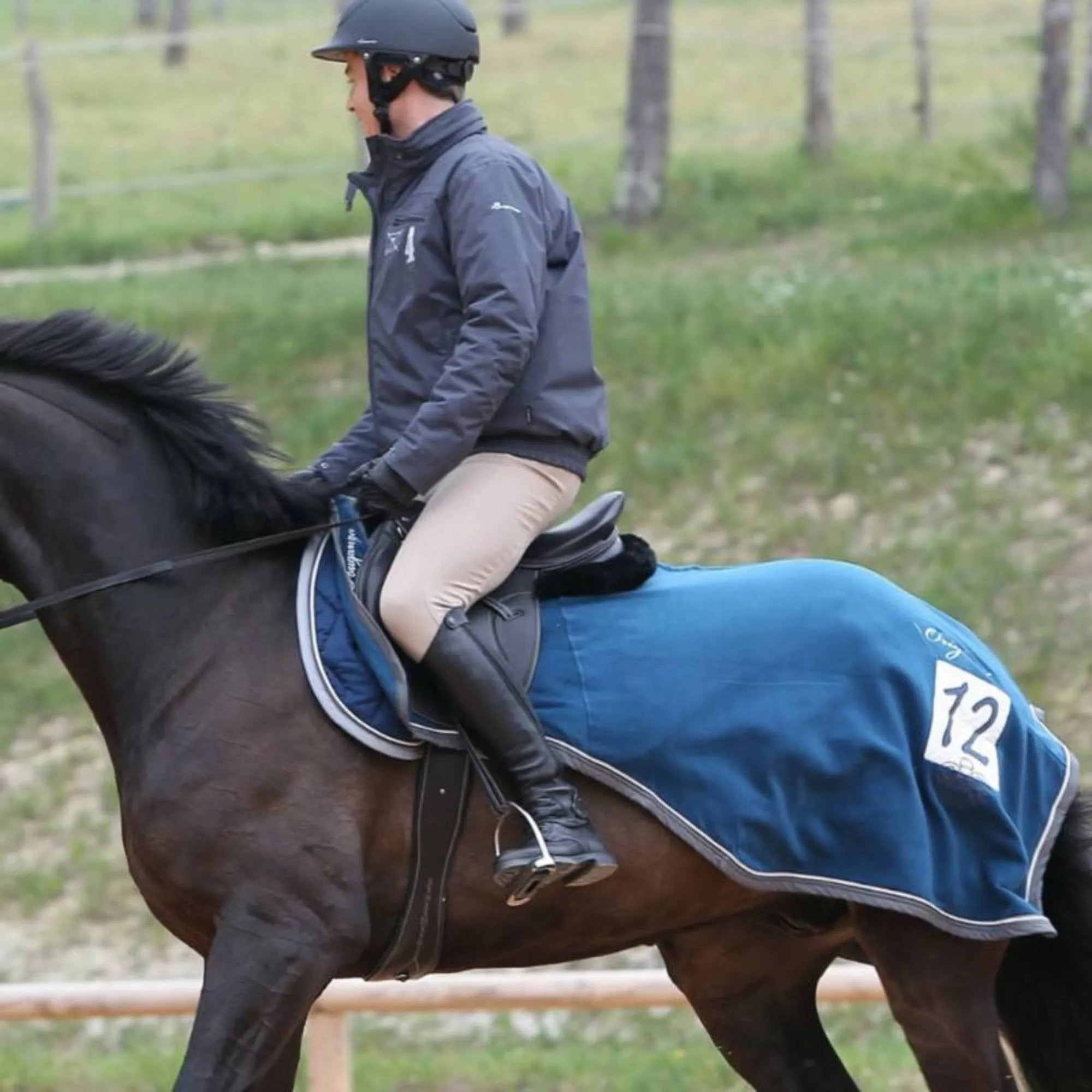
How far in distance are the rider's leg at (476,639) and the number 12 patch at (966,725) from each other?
2.56 feet

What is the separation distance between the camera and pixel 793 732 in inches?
166

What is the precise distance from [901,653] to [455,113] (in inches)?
59.3

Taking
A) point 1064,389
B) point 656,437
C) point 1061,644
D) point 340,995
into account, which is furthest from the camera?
point 656,437

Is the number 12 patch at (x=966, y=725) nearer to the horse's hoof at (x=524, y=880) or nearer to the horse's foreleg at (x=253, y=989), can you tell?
the horse's hoof at (x=524, y=880)

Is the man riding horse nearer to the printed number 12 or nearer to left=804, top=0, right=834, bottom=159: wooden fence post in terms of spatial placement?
the printed number 12

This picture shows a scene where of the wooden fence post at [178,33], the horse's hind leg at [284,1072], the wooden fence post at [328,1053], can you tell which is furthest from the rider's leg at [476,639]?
the wooden fence post at [178,33]

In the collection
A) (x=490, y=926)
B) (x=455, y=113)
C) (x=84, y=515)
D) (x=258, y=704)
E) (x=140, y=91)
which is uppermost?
(x=455, y=113)

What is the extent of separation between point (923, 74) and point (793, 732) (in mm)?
17897

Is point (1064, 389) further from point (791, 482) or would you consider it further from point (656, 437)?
point (656, 437)

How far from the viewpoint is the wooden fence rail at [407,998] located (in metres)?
5.44

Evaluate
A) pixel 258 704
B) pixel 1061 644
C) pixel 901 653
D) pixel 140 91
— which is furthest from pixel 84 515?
pixel 140 91

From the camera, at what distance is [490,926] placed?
4215mm

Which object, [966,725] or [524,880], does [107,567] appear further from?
[966,725]

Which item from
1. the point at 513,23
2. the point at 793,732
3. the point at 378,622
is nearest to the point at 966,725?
the point at 793,732
